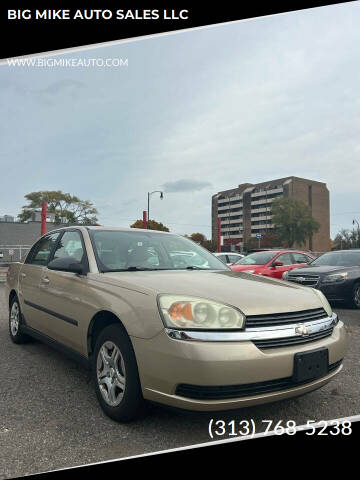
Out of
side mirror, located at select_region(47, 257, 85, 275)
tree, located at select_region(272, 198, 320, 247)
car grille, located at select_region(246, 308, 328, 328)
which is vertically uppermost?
tree, located at select_region(272, 198, 320, 247)

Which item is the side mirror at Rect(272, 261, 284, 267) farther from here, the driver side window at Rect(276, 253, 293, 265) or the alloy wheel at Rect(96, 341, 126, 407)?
the alloy wheel at Rect(96, 341, 126, 407)

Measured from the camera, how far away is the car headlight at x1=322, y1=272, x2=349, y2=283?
28.3ft

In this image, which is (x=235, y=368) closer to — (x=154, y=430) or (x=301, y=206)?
(x=154, y=430)

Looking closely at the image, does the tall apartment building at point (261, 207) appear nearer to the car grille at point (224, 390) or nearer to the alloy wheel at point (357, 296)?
the alloy wheel at point (357, 296)

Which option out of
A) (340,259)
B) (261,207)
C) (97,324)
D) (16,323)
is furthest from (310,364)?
(261,207)

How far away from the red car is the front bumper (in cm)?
866

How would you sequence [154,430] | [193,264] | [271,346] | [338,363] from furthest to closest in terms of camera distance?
[193,264] → [338,363] → [154,430] → [271,346]

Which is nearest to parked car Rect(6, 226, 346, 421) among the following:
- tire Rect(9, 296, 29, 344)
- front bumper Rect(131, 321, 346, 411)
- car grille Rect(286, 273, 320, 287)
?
front bumper Rect(131, 321, 346, 411)

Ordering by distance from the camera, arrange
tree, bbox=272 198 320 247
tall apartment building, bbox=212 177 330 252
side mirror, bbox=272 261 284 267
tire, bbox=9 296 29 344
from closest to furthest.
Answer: tire, bbox=9 296 29 344 → side mirror, bbox=272 261 284 267 → tree, bbox=272 198 320 247 → tall apartment building, bbox=212 177 330 252

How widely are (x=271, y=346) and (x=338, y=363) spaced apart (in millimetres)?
819

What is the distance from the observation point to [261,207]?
111500mm

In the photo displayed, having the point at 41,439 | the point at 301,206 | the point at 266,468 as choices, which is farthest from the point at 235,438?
the point at 301,206

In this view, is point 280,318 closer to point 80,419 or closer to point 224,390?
point 224,390

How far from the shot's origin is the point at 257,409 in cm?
311
